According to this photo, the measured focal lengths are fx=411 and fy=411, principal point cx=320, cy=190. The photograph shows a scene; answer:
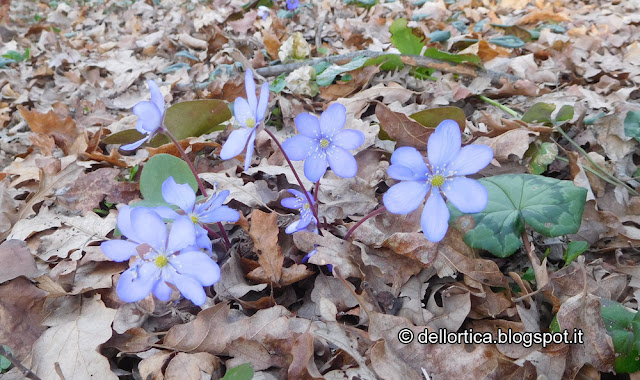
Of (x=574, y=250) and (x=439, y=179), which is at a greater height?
(x=439, y=179)

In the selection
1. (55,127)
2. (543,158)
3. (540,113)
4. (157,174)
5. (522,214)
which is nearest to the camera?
(522,214)

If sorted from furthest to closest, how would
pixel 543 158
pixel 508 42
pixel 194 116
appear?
pixel 508 42 < pixel 194 116 < pixel 543 158

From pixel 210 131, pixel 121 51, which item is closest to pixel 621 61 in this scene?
pixel 210 131

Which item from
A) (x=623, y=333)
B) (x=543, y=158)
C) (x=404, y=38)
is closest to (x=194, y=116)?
(x=404, y=38)

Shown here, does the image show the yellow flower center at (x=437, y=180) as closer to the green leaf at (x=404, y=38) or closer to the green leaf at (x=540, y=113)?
the green leaf at (x=540, y=113)

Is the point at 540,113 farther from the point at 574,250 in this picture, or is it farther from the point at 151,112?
the point at 151,112

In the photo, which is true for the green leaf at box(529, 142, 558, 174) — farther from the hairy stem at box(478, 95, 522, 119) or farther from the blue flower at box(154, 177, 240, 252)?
the blue flower at box(154, 177, 240, 252)

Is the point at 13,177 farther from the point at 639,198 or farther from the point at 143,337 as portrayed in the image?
the point at 639,198
